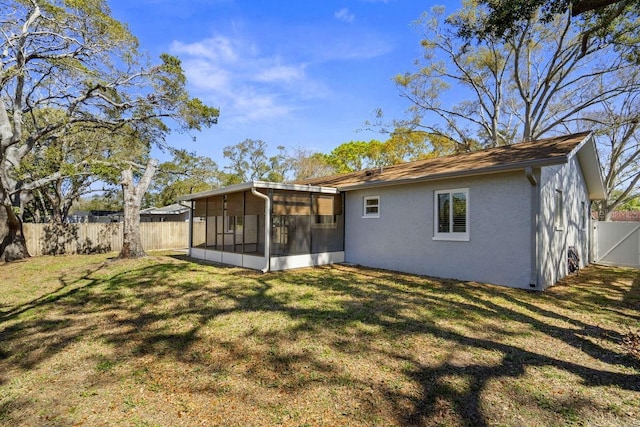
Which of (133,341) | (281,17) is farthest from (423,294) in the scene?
(281,17)

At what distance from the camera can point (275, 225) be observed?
966 cm

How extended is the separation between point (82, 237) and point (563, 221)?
724 inches

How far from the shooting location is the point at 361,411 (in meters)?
2.76

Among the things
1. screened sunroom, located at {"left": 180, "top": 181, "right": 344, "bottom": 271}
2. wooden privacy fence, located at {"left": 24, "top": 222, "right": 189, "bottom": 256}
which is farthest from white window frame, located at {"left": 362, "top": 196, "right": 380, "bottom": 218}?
wooden privacy fence, located at {"left": 24, "top": 222, "right": 189, "bottom": 256}

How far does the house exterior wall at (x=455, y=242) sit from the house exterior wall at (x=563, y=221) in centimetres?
43

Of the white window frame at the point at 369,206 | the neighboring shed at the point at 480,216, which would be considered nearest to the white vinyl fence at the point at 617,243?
the neighboring shed at the point at 480,216

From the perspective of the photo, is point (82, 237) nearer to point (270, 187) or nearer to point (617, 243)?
point (270, 187)

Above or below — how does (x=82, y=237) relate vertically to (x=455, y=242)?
below

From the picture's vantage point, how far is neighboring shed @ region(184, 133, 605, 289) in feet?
23.5

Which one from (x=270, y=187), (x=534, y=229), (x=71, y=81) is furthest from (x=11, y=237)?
(x=534, y=229)

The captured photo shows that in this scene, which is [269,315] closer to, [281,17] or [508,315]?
[508,315]

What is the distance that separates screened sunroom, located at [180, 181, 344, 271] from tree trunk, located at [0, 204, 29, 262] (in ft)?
22.4

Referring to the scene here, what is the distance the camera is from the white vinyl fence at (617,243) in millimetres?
11078

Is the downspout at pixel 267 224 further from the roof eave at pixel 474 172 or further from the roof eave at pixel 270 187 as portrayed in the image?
the roof eave at pixel 474 172
